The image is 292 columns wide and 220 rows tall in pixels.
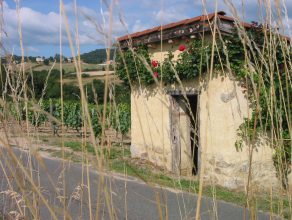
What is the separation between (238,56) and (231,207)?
7.57 feet

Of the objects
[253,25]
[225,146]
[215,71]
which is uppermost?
[253,25]

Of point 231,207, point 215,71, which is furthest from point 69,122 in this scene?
point 231,207

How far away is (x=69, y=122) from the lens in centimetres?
1461

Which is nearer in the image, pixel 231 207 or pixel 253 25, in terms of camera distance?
pixel 231 207

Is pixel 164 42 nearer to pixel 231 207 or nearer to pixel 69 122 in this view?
pixel 231 207

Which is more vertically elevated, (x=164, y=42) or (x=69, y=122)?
(x=164, y=42)

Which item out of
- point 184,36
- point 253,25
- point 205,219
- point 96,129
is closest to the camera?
point 205,219

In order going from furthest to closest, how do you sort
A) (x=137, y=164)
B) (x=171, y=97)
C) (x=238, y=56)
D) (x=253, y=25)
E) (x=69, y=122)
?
(x=69, y=122) < (x=137, y=164) < (x=171, y=97) < (x=238, y=56) < (x=253, y=25)

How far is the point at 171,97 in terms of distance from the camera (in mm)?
7242

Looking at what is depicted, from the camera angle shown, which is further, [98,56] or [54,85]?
[54,85]

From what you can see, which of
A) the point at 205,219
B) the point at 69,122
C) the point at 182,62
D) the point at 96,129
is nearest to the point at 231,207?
the point at 205,219

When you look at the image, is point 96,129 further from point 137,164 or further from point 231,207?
point 231,207

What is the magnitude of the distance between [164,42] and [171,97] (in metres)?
1.02

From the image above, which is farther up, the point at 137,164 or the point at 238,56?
the point at 238,56
